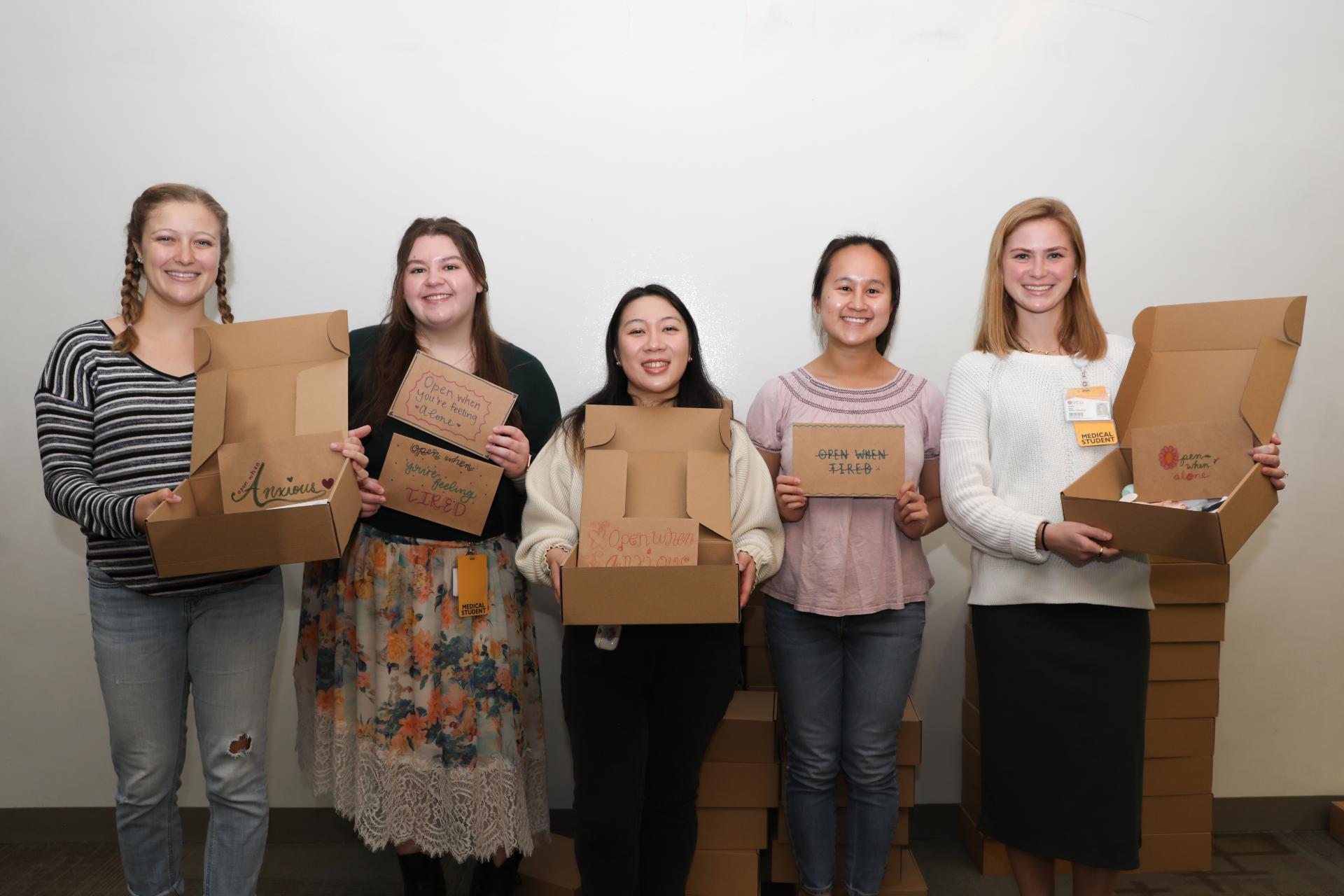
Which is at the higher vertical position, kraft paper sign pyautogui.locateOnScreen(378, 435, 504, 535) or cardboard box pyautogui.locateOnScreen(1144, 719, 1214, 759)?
kraft paper sign pyautogui.locateOnScreen(378, 435, 504, 535)

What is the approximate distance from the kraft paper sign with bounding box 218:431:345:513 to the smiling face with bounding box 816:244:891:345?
111 cm

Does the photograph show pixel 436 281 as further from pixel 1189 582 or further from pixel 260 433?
pixel 1189 582

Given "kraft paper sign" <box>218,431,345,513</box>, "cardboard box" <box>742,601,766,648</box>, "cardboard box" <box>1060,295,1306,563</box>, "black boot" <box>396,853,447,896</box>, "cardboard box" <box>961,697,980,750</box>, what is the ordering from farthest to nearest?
"cardboard box" <box>961,697,980,750</box>, "cardboard box" <box>742,601,766,648</box>, "black boot" <box>396,853,447,896</box>, "kraft paper sign" <box>218,431,345,513</box>, "cardboard box" <box>1060,295,1306,563</box>

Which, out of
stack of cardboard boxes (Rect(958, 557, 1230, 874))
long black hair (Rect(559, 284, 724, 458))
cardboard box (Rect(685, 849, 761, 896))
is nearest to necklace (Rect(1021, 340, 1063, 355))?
long black hair (Rect(559, 284, 724, 458))

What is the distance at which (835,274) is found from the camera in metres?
1.96

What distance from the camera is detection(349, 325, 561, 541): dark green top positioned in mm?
1903

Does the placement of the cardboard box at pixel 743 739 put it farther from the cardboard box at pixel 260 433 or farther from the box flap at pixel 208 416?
the box flap at pixel 208 416

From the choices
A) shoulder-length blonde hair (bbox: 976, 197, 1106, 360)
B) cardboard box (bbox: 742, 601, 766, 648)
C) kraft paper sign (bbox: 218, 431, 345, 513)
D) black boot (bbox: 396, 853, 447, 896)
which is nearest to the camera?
kraft paper sign (bbox: 218, 431, 345, 513)

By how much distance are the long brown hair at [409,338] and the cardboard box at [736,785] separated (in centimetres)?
111

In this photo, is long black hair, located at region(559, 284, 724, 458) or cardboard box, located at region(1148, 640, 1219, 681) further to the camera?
cardboard box, located at region(1148, 640, 1219, 681)

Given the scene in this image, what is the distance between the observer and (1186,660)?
2396 millimetres

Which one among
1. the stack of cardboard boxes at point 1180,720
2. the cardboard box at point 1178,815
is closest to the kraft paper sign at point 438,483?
the stack of cardboard boxes at point 1180,720

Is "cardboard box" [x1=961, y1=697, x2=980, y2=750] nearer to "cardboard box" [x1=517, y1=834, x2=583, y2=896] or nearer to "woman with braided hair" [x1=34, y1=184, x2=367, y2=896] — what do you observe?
"cardboard box" [x1=517, y1=834, x2=583, y2=896]

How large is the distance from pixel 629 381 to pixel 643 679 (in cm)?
66
